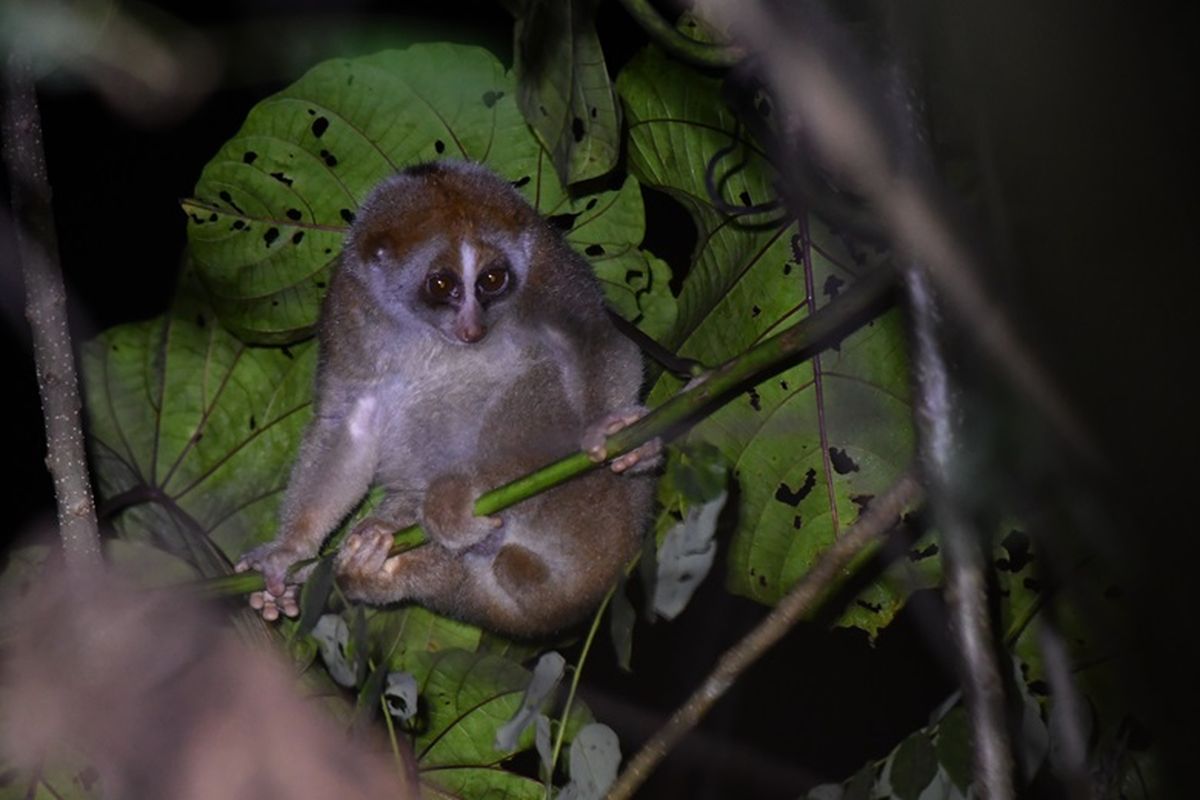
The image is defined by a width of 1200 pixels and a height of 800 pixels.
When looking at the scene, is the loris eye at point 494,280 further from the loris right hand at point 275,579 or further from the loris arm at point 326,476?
the loris right hand at point 275,579

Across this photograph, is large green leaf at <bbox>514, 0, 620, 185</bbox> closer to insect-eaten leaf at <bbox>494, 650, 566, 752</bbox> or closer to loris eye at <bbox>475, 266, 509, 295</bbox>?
loris eye at <bbox>475, 266, 509, 295</bbox>

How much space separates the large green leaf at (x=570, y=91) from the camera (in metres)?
1.85

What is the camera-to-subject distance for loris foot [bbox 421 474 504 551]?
2.07m

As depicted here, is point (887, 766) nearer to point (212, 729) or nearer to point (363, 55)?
point (212, 729)

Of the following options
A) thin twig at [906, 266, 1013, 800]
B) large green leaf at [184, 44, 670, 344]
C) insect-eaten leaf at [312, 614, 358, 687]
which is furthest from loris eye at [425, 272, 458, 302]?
thin twig at [906, 266, 1013, 800]

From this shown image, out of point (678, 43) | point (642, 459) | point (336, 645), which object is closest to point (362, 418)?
point (336, 645)

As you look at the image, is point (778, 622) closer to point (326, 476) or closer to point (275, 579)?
point (275, 579)

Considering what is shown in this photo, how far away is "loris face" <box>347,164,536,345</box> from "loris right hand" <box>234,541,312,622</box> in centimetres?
53

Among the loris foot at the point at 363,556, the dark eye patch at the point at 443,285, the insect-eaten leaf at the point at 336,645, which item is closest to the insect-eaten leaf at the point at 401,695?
the insect-eaten leaf at the point at 336,645

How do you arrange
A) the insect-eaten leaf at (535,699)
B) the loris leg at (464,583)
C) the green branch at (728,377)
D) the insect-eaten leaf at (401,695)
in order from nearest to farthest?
the green branch at (728,377), the insect-eaten leaf at (535,699), the insect-eaten leaf at (401,695), the loris leg at (464,583)

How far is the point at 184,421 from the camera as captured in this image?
2.45m

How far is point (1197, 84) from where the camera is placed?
0.59 metres

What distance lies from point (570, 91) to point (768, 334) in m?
0.53

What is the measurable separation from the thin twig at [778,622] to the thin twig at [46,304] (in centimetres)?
91
